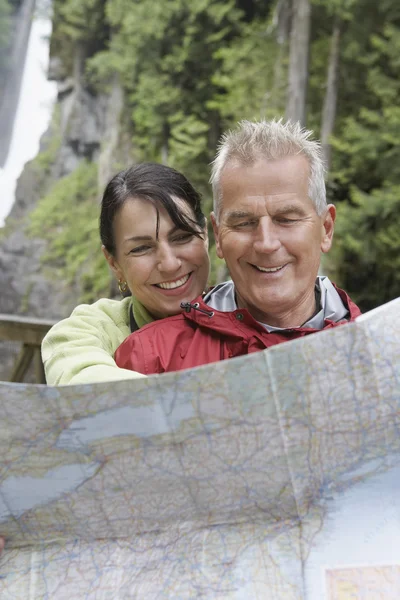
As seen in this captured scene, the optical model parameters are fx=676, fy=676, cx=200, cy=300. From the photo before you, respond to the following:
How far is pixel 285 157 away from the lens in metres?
1.10

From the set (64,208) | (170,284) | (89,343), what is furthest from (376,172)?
(64,208)

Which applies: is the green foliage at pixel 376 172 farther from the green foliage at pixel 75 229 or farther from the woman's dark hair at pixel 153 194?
the woman's dark hair at pixel 153 194

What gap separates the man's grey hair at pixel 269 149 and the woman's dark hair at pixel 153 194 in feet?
0.54

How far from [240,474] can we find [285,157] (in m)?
0.55

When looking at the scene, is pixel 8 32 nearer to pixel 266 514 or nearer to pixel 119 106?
pixel 119 106

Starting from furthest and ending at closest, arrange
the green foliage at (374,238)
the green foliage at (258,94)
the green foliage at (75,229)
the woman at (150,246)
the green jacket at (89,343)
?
the green foliage at (75,229) → the green foliage at (258,94) → the green foliage at (374,238) → the woman at (150,246) → the green jacket at (89,343)

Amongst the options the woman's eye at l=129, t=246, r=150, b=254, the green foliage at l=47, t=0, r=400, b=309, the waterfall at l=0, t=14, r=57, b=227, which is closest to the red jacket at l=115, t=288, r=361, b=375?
the woman's eye at l=129, t=246, r=150, b=254

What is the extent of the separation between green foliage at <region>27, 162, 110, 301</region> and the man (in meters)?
8.68

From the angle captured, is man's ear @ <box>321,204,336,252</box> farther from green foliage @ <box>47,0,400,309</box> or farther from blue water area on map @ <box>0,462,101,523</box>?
green foliage @ <box>47,0,400,309</box>

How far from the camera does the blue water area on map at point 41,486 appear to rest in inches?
30.2

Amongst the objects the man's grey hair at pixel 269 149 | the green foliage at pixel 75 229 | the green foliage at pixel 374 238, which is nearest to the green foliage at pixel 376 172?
the green foliage at pixel 374 238

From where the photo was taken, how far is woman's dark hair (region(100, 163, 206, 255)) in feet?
4.31

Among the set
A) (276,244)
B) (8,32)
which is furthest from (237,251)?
(8,32)

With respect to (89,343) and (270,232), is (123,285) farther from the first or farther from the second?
(270,232)
